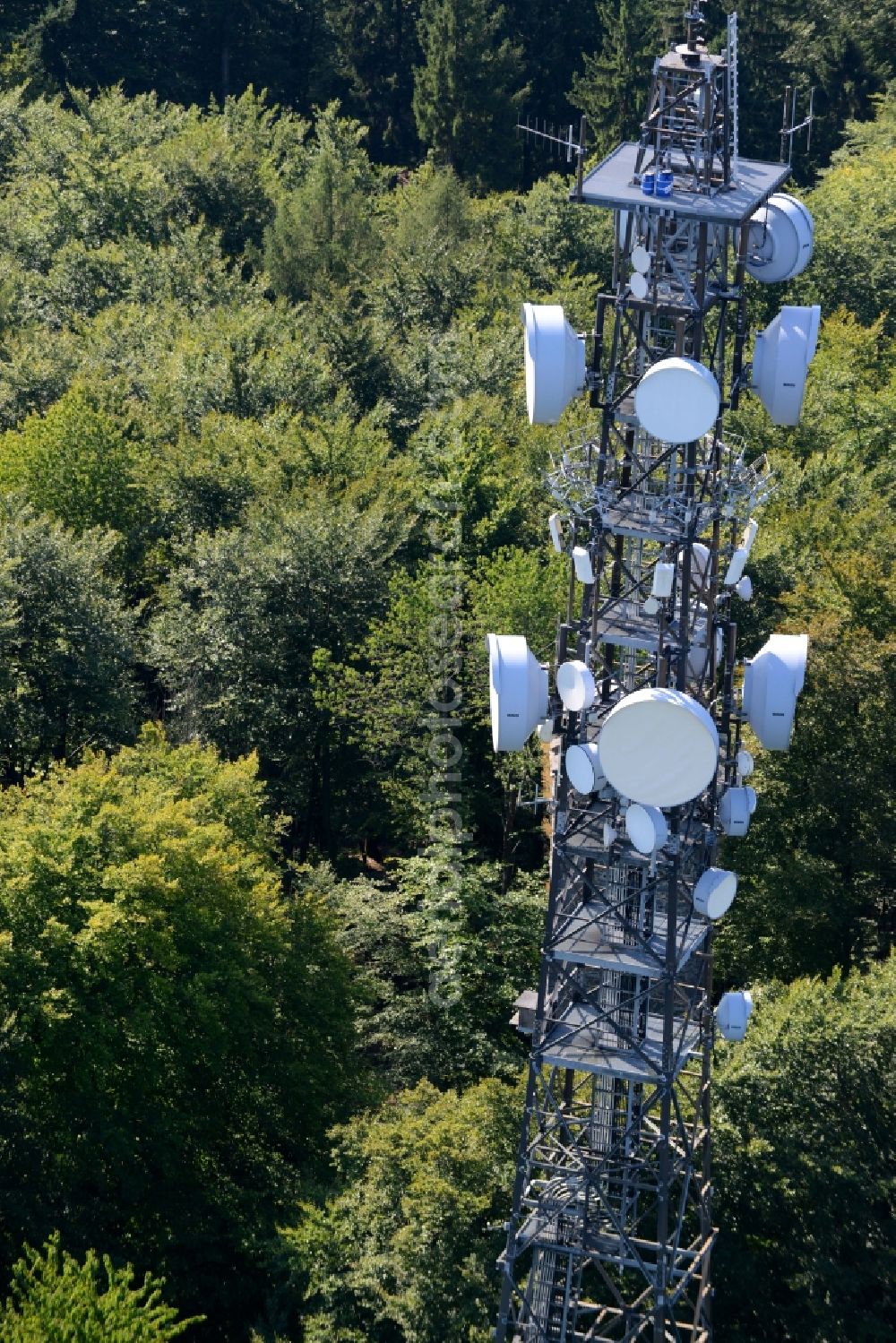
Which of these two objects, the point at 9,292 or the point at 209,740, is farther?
the point at 9,292

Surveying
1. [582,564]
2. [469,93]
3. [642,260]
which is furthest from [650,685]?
[469,93]

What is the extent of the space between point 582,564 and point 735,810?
410 centimetres

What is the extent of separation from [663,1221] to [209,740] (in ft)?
69.4

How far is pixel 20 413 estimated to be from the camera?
53656 millimetres

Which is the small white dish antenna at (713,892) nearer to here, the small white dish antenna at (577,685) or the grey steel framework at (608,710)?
the grey steel framework at (608,710)

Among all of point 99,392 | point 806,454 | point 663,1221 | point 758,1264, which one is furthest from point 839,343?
point 663,1221

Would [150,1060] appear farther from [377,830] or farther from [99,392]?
[99,392]

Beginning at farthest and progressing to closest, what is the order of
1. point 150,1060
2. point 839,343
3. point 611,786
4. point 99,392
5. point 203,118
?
point 203,118
point 839,343
point 99,392
point 150,1060
point 611,786

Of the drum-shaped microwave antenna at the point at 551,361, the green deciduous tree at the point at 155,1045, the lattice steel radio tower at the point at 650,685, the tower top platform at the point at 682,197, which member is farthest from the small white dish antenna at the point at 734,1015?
the green deciduous tree at the point at 155,1045

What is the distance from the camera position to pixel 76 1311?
84.0 ft

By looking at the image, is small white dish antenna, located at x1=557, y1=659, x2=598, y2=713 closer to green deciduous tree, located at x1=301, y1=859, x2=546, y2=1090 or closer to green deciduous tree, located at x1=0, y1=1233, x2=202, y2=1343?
green deciduous tree, located at x1=0, y1=1233, x2=202, y2=1343

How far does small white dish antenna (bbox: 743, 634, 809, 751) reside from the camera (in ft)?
77.3

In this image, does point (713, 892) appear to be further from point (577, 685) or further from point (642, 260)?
point (642, 260)

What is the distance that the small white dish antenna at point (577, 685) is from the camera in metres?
22.4
